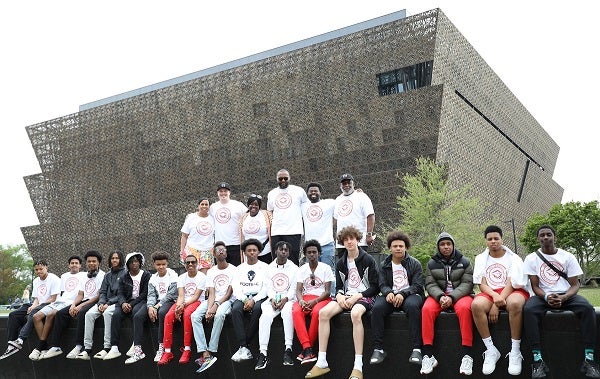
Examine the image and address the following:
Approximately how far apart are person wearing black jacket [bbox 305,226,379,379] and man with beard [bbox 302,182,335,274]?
1542 mm

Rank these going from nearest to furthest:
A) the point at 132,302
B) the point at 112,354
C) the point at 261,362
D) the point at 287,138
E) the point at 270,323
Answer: the point at 261,362 → the point at 270,323 → the point at 112,354 → the point at 132,302 → the point at 287,138

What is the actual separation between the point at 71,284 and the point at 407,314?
632 cm

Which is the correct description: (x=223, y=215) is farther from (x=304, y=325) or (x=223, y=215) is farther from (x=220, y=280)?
(x=304, y=325)

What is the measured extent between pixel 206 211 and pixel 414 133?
35.9m

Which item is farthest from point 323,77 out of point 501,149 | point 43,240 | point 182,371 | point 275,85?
point 182,371

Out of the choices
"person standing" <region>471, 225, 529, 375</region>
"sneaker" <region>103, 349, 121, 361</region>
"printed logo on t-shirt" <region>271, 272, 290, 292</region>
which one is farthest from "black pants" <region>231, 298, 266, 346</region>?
"person standing" <region>471, 225, 529, 375</region>

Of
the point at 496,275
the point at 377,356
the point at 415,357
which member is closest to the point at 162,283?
the point at 377,356

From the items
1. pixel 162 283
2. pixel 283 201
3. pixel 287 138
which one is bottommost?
pixel 162 283

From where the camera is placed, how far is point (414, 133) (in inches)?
1745

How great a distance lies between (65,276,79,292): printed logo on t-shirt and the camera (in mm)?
10312

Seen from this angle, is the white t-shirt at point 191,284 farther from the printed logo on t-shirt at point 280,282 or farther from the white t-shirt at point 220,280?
the printed logo on t-shirt at point 280,282

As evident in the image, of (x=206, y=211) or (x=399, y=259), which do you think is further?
(x=206, y=211)

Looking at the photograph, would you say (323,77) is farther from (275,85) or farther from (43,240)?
(43,240)

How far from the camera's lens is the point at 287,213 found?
32.0 feet
